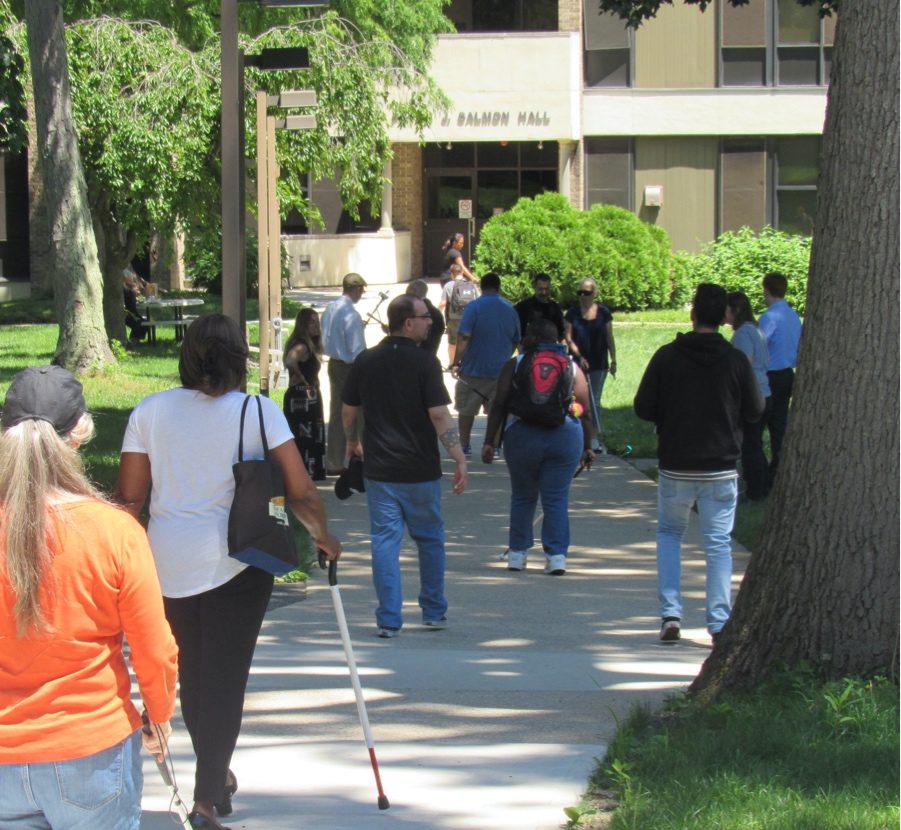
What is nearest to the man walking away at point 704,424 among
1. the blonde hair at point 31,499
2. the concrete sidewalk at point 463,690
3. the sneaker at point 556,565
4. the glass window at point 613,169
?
the concrete sidewalk at point 463,690

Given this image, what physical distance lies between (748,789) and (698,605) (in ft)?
13.1

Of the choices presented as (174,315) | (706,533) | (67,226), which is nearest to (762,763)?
(706,533)

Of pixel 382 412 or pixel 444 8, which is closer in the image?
pixel 382 412

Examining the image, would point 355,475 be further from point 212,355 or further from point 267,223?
point 267,223

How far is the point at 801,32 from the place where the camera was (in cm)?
3222

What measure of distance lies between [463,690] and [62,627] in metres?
3.51

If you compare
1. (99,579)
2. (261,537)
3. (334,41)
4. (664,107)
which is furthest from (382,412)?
(664,107)

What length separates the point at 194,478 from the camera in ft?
15.1

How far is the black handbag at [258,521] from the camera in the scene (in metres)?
4.51

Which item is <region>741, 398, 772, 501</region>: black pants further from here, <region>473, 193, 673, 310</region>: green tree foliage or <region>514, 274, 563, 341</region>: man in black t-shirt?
Result: <region>473, 193, 673, 310</region>: green tree foliage

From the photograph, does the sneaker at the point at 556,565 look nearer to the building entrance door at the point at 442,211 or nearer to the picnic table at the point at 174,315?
the picnic table at the point at 174,315

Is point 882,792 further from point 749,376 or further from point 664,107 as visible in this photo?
point 664,107

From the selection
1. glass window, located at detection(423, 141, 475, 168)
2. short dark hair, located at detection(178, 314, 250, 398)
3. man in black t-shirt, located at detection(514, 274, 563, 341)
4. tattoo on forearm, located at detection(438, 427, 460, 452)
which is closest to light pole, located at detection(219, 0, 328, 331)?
tattoo on forearm, located at detection(438, 427, 460, 452)

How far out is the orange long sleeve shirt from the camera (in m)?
3.24
